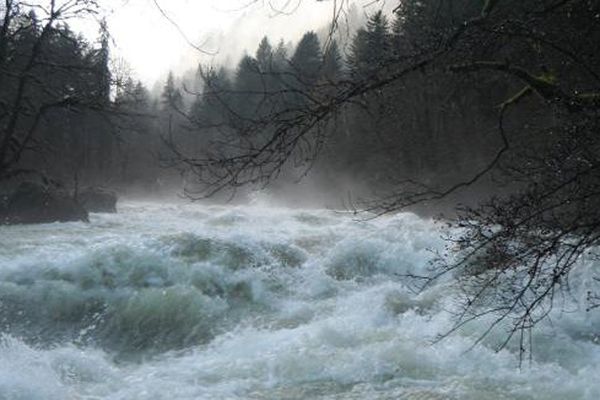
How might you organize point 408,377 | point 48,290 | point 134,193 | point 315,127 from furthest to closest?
point 134,193 → point 48,290 → point 408,377 → point 315,127

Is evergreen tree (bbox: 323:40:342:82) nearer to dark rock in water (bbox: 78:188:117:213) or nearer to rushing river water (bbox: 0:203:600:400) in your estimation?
rushing river water (bbox: 0:203:600:400)

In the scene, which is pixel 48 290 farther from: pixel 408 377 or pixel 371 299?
pixel 408 377

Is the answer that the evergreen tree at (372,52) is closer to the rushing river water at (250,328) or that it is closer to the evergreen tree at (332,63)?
the evergreen tree at (332,63)

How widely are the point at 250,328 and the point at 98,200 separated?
17233 mm

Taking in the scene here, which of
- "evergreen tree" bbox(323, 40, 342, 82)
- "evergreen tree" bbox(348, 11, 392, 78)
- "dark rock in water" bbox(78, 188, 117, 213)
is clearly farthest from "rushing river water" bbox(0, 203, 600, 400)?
"dark rock in water" bbox(78, 188, 117, 213)

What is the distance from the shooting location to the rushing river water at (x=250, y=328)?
21.1 ft

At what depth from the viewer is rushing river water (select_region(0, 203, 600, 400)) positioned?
Result: 21.1ft

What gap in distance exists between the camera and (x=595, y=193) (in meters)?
2.92

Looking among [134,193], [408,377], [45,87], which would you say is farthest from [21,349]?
[134,193]

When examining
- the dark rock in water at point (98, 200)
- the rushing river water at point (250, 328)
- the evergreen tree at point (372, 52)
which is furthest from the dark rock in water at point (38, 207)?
the evergreen tree at point (372, 52)

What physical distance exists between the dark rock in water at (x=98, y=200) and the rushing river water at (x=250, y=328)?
38.9 feet

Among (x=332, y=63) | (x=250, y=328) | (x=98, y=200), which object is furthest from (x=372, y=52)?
(x=98, y=200)

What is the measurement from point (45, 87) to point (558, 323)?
6.31m

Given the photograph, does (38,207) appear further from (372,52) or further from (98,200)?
(372,52)
